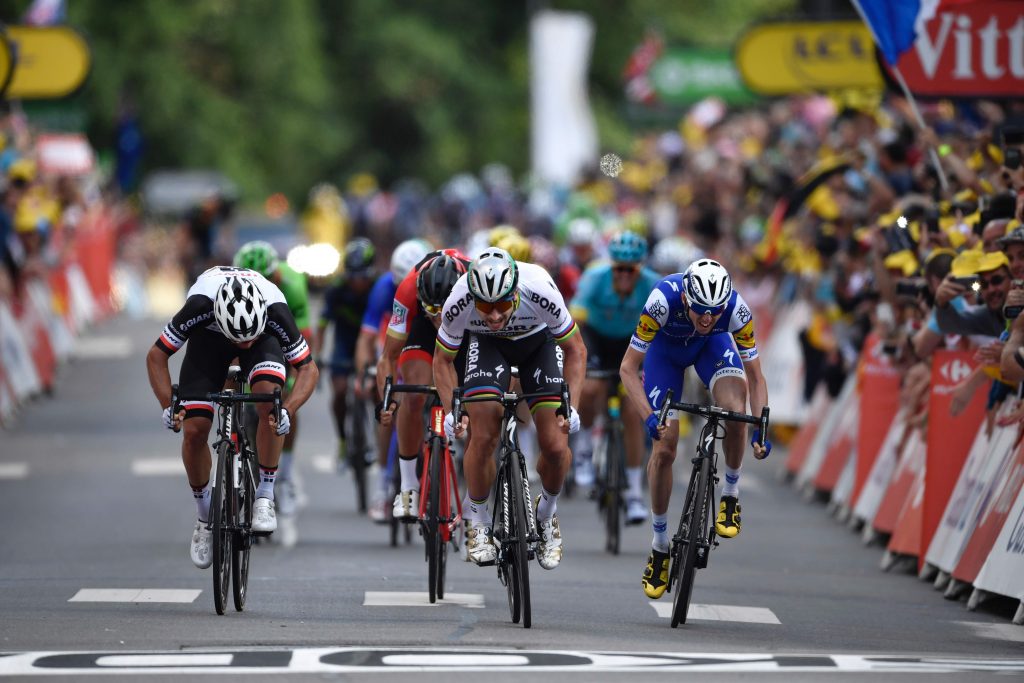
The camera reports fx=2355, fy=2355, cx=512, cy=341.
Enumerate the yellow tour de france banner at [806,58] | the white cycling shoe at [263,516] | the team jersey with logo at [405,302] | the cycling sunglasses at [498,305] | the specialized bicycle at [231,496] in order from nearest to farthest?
the cycling sunglasses at [498,305], the specialized bicycle at [231,496], the white cycling shoe at [263,516], the team jersey with logo at [405,302], the yellow tour de france banner at [806,58]

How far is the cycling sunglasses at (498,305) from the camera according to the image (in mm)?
11898

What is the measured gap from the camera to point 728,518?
1249 cm

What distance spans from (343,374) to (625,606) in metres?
5.70

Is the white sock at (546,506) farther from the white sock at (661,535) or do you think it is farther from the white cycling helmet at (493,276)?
the white cycling helmet at (493,276)

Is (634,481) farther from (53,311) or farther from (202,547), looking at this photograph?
(53,311)

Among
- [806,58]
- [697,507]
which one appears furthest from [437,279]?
[806,58]

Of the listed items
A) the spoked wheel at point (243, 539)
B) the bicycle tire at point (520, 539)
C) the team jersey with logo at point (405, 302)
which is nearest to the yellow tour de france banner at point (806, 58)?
the team jersey with logo at point (405, 302)

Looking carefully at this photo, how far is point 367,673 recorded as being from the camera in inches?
395

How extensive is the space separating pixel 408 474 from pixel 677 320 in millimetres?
2071

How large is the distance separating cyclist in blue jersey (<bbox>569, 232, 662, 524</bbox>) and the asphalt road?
56 centimetres

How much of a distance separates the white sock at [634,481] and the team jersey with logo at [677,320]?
3.44 meters

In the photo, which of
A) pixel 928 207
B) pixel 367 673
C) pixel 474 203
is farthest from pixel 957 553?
pixel 474 203

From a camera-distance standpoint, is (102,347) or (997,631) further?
(102,347)

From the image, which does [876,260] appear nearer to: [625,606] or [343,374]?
[343,374]
